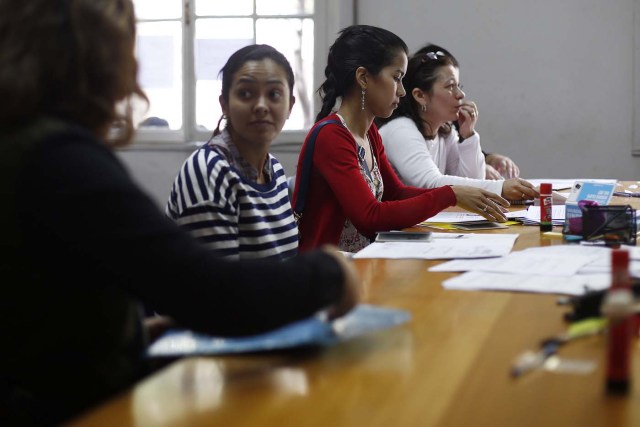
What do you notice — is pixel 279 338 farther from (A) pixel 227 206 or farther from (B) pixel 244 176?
(B) pixel 244 176

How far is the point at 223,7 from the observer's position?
4848 mm

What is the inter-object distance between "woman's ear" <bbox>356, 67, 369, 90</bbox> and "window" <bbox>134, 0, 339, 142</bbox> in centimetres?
226

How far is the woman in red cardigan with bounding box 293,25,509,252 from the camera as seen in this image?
2.27 meters

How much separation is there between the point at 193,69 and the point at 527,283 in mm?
3820

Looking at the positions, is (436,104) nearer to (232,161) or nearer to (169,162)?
(232,161)

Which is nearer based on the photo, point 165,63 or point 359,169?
point 359,169

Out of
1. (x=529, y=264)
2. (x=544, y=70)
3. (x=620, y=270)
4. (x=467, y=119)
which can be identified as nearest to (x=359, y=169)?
(x=529, y=264)

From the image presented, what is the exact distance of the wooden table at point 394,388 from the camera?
0.75m

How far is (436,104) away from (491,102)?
71.3 inches

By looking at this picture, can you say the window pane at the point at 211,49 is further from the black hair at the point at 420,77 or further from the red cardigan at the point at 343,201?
the red cardigan at the point at 343,201

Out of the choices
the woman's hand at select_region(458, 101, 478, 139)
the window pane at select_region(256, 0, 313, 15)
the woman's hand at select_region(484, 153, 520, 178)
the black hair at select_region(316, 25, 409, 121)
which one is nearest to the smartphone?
the black hair at select_region(316, 25, 409, 121)

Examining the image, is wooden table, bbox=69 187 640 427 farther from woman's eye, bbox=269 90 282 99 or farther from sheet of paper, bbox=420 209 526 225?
sheet of paper, bbox=420 209 526 225

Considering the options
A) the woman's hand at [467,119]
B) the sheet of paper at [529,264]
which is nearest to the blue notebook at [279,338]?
the sheet of paper at [529,264]

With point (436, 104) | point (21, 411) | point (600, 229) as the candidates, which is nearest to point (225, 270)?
point (21, 411)
